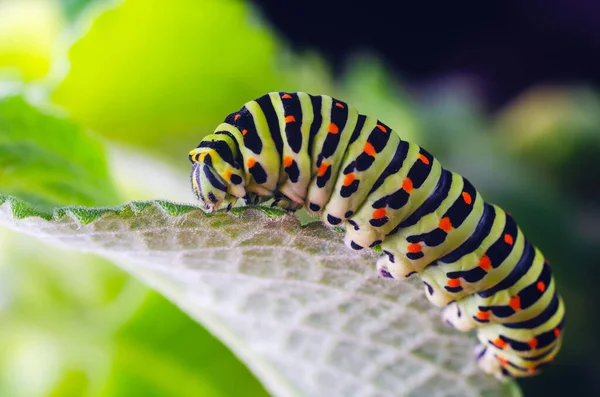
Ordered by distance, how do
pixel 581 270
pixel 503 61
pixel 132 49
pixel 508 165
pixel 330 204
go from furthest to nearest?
pixel 503 61
pixel 508 165
pixel 581 270
pixel 132 49
pixel 330 204

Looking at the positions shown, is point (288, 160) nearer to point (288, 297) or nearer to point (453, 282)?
point (288, 297)

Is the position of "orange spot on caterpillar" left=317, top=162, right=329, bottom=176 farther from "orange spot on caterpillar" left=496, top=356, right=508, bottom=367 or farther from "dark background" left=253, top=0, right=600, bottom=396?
"dark background" left=253, top=0, right=600, bottom=396

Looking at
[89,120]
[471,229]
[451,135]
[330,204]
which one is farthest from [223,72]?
[451,135]

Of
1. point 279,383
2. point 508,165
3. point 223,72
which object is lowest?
point 279,383

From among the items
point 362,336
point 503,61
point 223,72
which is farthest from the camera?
point 503,61

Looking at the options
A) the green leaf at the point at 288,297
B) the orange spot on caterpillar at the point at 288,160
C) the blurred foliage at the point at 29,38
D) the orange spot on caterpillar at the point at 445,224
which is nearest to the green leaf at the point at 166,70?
the blurred foliage at the point at 29,38

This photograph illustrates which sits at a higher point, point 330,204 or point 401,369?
point 330,204

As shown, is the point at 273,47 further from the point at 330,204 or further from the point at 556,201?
the point at 556,201

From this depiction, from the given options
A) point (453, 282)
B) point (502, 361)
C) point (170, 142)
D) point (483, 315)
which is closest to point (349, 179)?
point (453, 282)
